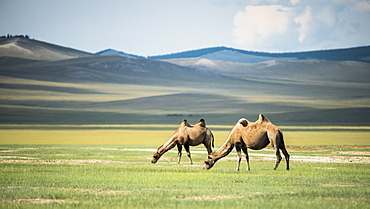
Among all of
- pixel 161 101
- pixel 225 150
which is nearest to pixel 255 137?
pixel 225 150

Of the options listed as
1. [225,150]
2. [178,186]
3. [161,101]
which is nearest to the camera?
[178,186]

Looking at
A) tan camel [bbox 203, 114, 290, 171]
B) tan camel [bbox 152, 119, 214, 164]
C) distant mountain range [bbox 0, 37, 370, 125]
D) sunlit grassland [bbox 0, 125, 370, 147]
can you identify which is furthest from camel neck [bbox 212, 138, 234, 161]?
distant mountain range [bbox 0, 37, 370, 125]

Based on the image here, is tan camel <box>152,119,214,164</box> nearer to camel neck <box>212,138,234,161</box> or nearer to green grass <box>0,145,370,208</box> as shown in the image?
green grass <box>0,145,370,208</box>

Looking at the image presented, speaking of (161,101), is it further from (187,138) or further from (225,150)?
(225,150)

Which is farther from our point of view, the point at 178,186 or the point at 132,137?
the point at 132,137

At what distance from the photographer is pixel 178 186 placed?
1602cm

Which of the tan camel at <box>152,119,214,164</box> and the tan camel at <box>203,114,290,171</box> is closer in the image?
the tan camel at <box>203,114,290,171</box>

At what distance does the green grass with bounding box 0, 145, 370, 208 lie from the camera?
12938mm

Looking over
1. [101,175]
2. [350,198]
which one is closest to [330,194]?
[350,198]

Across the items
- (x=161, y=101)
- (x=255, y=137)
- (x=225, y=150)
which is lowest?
(x=161, y=101)

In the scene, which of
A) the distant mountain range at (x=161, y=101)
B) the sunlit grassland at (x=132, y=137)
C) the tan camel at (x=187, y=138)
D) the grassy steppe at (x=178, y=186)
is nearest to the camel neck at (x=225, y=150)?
the grassy steppe at (x=178, y=186)

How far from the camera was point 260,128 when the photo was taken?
20281 millimetres

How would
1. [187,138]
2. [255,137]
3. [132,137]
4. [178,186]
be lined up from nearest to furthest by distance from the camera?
[178,186] → [255,137] → [187,138] → [132,137]

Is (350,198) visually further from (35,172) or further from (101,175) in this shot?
(35,172)
